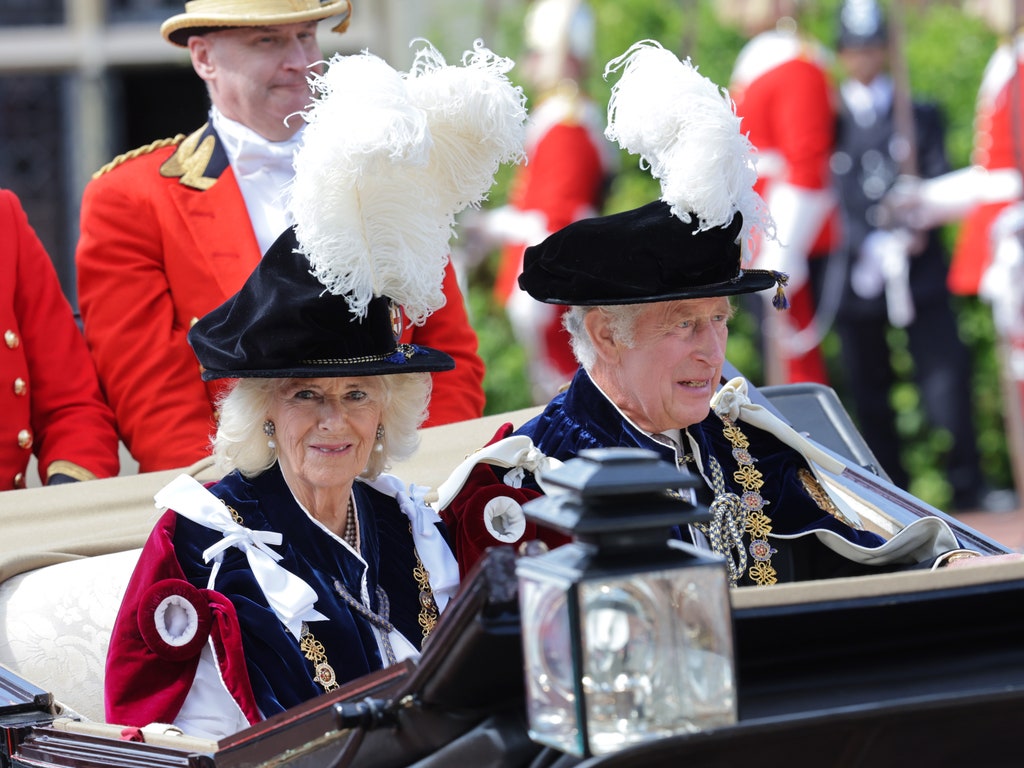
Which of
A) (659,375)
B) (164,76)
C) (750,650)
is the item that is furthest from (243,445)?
(164,76)

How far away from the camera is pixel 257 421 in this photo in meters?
2.77

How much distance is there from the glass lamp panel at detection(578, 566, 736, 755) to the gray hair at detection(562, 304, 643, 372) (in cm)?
139

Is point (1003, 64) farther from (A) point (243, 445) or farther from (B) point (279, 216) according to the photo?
(A) point (243, 445)

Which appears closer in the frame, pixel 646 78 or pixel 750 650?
pixel 750 650

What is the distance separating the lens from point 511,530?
2.91 m

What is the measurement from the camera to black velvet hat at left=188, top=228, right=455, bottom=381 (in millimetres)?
2660

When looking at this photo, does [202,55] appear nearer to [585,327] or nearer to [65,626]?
[585,327]

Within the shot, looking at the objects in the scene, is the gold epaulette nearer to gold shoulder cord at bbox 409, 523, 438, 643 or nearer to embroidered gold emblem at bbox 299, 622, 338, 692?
gold shoulder cord at bbox 409, 523, 438, 643

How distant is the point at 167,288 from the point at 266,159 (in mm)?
374

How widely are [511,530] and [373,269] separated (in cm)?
52

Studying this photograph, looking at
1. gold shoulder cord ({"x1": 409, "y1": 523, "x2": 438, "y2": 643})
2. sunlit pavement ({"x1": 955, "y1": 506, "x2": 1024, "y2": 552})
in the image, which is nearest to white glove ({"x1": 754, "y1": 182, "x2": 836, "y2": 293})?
sunlit pavement ({"x1": 955, "y1": 506, "x2": 1024, "y2": 552})

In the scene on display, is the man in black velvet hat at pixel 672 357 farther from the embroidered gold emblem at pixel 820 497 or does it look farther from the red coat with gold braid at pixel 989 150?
the red coat with gold braid at pixel 989 150

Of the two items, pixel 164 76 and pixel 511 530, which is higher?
pixel 164 76

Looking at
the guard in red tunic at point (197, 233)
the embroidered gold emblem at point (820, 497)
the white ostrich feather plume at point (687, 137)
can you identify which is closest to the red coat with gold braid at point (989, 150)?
the guard in red tunic at point (197, 233)
